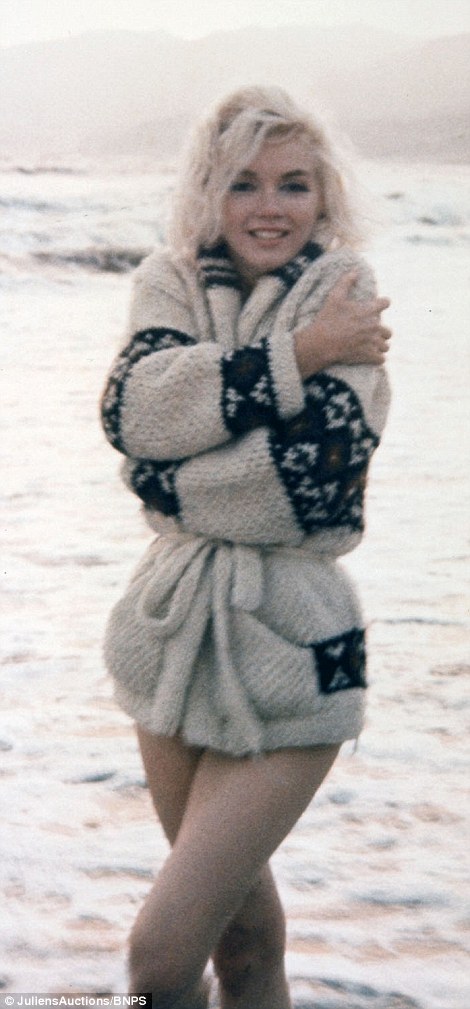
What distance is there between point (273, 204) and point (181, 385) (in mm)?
312

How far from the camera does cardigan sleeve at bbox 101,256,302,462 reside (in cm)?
187

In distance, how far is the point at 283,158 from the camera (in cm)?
197

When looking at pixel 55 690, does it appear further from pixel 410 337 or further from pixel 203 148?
pixel 410 337

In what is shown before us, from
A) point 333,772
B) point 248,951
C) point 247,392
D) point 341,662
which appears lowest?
point 333,772

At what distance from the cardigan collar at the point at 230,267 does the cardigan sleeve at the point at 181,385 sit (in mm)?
48

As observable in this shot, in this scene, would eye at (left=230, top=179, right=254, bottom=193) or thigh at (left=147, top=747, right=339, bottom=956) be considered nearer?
thigh at (left=147, top=747, right=339, bottom=956)

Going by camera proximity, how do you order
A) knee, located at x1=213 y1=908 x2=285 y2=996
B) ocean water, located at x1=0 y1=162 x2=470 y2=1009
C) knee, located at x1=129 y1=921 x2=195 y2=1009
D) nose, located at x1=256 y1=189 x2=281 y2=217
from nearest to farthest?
knee, located at x1=129 y1=921 x2=195 y2=1009 → nose, located at x1=256 y1=189 x2=281 y2=217 → knee, located at x1=213 y1=908 x2=285 y2=996 → ocean water, located at x1=0 y1=162 x2=470 y2=1009

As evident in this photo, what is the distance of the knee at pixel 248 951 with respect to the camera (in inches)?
81.4

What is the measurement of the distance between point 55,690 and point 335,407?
8.28 feet

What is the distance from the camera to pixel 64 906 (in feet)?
9.35

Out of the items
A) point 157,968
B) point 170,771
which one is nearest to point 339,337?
point 170,771

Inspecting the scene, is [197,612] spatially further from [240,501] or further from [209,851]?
[209,851]

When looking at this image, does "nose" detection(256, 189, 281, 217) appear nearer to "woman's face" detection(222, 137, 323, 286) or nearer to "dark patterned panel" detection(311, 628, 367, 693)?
"woman's face" detection(222, 137, 323, 286)

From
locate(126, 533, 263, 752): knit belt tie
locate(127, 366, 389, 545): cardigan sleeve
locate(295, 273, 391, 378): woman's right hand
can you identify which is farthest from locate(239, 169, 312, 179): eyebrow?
locate(126, 533, 263, 752): knit belt tie
